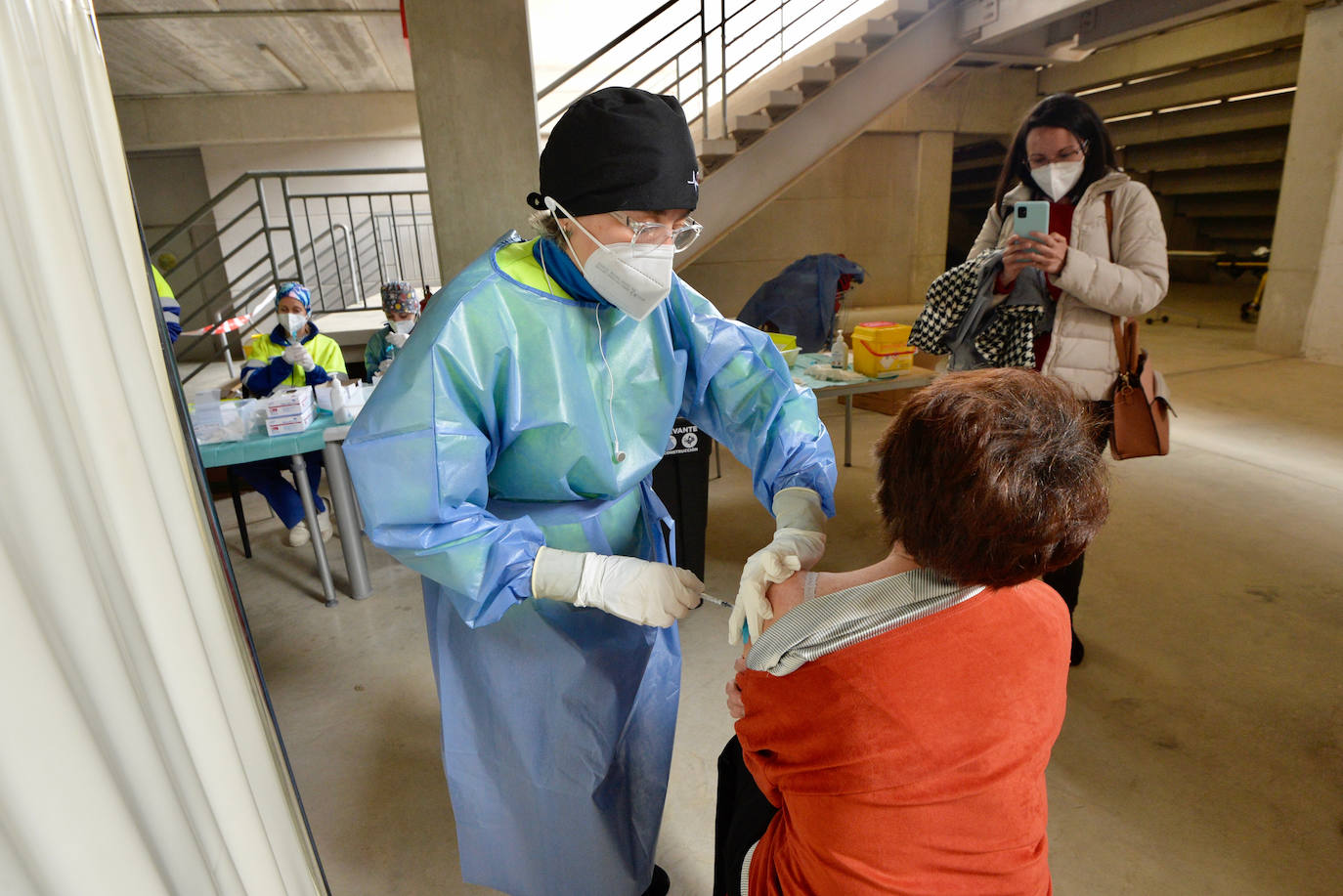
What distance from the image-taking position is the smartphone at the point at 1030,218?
1854mm

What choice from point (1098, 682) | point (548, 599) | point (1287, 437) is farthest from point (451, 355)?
point (1287, 437)

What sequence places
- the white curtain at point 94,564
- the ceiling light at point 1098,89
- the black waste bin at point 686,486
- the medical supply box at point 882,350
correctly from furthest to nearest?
the ceiling light at point 1098,89 → the medical supply box at point 882,350 → the black waste bin at point 686,486 → the white curtain at point 94,564

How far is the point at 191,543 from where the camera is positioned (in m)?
0.54

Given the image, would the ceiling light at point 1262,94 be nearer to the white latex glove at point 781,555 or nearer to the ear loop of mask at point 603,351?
the white latex glove at point 781,555

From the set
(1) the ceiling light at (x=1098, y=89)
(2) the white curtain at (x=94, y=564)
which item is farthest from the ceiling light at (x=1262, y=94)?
(2) the white curtain at (x=94, y=564)

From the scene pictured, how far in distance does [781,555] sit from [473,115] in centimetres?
346

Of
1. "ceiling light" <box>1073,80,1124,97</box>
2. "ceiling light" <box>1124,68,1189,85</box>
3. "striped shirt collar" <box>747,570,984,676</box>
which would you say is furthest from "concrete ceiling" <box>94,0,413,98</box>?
"ceiling light" <box>1124,68,1189,85</box>

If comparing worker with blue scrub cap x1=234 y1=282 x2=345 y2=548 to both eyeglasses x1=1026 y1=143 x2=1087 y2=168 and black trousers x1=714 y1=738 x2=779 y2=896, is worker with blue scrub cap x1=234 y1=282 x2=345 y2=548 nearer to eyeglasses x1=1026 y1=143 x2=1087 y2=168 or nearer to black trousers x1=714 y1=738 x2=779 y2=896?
black trousers x1=714 y1=738 x2=779 y2=896

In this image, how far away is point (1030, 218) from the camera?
1864 millimetres

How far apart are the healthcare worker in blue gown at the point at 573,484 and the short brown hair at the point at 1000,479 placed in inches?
9.0

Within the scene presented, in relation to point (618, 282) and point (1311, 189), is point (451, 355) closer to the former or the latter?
point (618, 282)

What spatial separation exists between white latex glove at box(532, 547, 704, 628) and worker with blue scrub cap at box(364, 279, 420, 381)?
10.2 ft

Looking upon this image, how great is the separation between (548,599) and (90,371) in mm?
789

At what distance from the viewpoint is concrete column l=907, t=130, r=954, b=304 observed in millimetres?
8227
